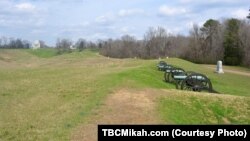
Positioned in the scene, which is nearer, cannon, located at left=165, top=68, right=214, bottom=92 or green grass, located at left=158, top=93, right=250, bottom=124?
green grass, located at left=158, top=93, right=250, bottom=124

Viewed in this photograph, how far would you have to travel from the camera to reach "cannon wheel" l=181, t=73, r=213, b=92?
64.5 ft

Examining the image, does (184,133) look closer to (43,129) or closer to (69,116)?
(43,129)

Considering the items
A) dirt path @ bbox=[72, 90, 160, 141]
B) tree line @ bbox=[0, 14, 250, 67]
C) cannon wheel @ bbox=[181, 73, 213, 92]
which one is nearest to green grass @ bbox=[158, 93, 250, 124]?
dirt path @ bbox=[72, 90, 160, 141]

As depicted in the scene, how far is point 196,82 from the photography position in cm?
1981

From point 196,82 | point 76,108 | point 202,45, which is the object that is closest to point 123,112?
point 76,108

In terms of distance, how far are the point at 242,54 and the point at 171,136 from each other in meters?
58.1
